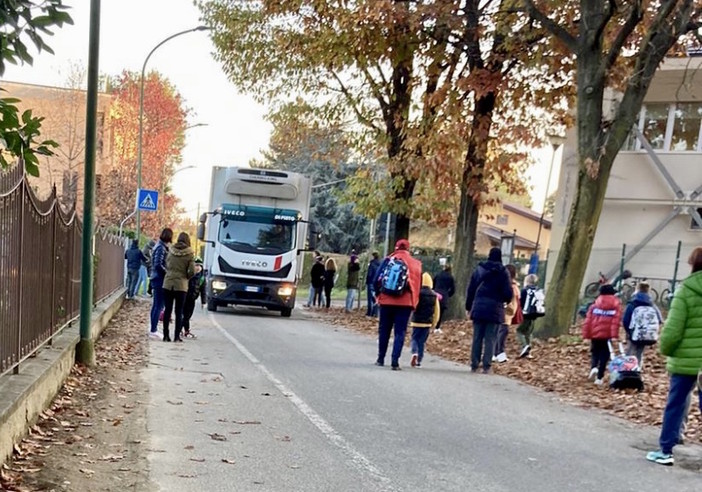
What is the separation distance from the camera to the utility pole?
897cm

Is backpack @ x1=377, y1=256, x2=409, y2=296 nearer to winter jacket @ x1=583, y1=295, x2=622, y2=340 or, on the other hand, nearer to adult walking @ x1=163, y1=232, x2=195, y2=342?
winter jacket @ x1=583, y1=295, x2=622, y2=340

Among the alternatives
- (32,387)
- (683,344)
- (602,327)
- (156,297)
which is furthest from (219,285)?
(683,344)

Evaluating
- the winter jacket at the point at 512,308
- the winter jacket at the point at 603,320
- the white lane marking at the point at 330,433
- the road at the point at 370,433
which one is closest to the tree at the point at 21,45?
the road at the point at 370,433

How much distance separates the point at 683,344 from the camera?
20.1 feet

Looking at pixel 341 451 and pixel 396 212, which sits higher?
pixel 396 212

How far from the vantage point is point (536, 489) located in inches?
213

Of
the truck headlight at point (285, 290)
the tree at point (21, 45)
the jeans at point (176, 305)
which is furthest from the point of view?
the truck headlight at point (285, 290)

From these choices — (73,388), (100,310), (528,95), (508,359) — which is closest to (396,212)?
(528,95)

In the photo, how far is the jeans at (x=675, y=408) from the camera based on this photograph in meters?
6.19

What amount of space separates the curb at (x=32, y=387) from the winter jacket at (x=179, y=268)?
3482 millimetres

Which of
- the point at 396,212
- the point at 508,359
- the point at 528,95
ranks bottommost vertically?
the point at 508,359

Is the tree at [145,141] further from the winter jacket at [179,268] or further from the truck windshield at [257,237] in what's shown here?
the winter jacket at [179,268]

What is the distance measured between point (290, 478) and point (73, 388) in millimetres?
3619

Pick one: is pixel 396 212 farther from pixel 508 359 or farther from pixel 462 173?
pixel 508 359
